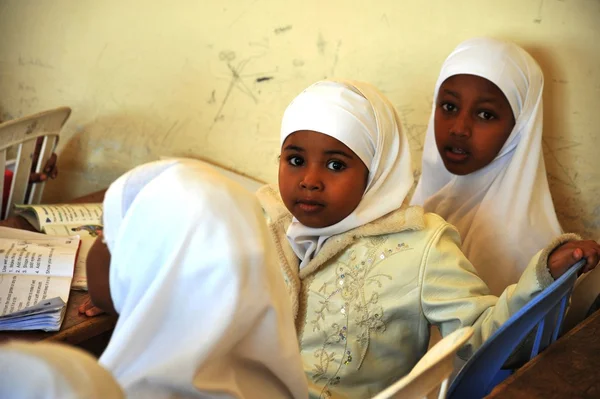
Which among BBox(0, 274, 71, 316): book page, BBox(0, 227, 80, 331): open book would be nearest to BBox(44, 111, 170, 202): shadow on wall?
BBox(0, 227, 80, 331): open book

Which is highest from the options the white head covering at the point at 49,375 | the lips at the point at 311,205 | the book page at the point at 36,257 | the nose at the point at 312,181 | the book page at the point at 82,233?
the white head covering at the point at 49,375

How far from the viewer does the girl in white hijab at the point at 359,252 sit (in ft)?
4.63

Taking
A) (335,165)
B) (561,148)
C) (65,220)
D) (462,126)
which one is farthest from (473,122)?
(65,220)

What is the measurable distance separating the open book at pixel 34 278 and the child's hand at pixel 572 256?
99 cm

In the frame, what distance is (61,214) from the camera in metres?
1.97

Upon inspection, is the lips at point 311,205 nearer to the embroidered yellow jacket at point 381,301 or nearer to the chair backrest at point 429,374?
the embroidered yellow jacket at point 381,301

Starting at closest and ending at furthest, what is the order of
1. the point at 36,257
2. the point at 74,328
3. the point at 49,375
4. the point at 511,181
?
the point at 49,375 → the point at 74,328 → the point at 36,257 → the point at 511,181

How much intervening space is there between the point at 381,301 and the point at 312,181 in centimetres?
29

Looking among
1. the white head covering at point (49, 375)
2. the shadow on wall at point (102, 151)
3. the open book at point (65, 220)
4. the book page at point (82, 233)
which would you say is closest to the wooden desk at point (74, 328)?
the book page at point (82, 233)

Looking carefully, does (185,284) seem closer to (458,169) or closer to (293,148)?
(293,148)

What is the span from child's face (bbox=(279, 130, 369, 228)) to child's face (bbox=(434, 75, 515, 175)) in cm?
33

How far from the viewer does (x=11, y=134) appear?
6.73 ft

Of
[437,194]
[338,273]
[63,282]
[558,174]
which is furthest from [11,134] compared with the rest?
[558,174]

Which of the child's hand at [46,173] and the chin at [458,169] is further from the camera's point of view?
the child's hand at [46,173]
